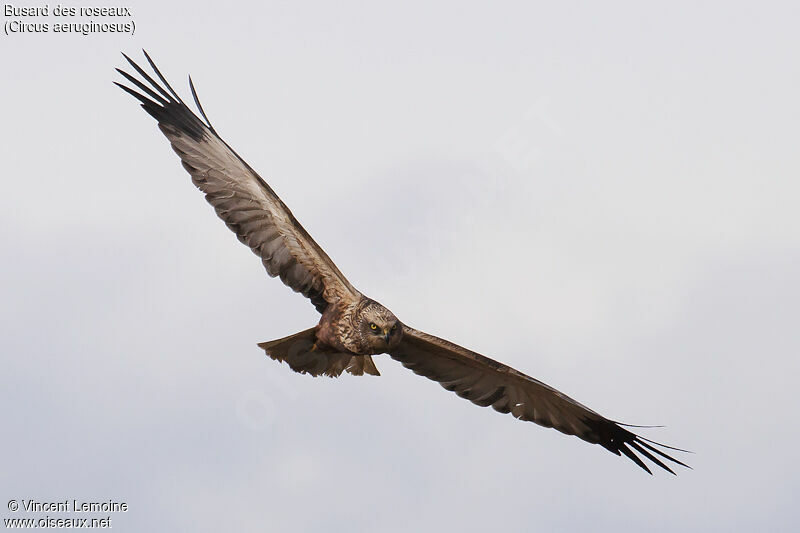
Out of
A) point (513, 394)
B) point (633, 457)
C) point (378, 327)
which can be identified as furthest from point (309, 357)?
point (633, 457)

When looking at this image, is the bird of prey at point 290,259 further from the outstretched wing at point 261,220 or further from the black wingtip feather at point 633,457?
the black wingtip feather at point 633,457

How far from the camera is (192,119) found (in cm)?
1341

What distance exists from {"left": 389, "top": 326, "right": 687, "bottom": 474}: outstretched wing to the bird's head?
4.13 ft

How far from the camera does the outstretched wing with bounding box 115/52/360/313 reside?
1284 centimetres

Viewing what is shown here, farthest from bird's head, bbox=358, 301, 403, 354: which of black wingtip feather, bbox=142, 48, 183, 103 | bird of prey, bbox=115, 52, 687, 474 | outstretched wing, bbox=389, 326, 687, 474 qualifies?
black wingtip feather, bbox=142, 48, 183, 103

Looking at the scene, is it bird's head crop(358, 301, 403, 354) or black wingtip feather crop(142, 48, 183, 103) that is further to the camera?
black wingtip feather crop(142, 48, 183, 103)

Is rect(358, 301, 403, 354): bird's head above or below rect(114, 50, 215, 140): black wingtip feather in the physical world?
below

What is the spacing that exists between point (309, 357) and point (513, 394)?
3.04 metres

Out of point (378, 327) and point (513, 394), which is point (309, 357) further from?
point (513, 394)

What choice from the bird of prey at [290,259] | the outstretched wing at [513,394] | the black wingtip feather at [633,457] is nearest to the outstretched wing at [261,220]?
the bird of prey at [290,259]

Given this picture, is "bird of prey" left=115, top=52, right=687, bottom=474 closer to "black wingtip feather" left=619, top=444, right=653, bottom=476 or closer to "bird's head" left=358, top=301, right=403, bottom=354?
"bird's head" left=358, top=301, right=403, bottom=354

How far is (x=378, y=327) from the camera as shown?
12367 millimetres

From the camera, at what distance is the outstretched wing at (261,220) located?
1284 cm

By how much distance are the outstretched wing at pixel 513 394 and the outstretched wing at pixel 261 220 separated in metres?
1.47
